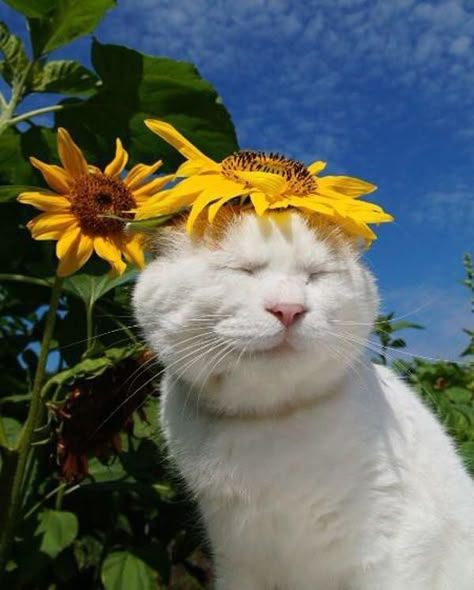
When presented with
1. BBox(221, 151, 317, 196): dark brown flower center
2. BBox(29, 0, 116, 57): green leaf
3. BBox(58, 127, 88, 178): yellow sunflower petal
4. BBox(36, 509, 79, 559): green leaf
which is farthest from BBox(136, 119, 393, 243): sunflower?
BBox(36, 509, 79, 559): green leaf

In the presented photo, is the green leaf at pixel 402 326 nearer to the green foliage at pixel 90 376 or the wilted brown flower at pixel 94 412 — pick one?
the green foliage at pixel 90 376

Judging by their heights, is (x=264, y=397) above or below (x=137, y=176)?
below

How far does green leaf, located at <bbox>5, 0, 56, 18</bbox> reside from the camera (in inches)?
43.5

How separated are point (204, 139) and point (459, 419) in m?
0.65

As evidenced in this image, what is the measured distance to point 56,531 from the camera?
108 centimetres

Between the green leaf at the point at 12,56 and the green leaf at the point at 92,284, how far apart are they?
338mm

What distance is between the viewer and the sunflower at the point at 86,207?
0.94 m

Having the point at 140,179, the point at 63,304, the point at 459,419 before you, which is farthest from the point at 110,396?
the point at 459,419

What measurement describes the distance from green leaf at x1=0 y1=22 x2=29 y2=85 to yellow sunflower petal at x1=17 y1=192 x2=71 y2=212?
0.96 feet

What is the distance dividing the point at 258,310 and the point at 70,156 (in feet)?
1.45

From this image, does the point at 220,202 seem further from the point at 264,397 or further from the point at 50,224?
the point at 50,224

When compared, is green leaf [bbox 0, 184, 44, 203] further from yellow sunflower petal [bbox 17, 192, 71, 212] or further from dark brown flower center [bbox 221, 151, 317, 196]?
dark brown flower center [bbox 221, 151, 317, 196]

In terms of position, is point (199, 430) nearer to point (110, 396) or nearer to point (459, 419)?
point (110, 396)

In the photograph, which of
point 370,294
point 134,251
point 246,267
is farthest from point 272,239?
point 134,251
